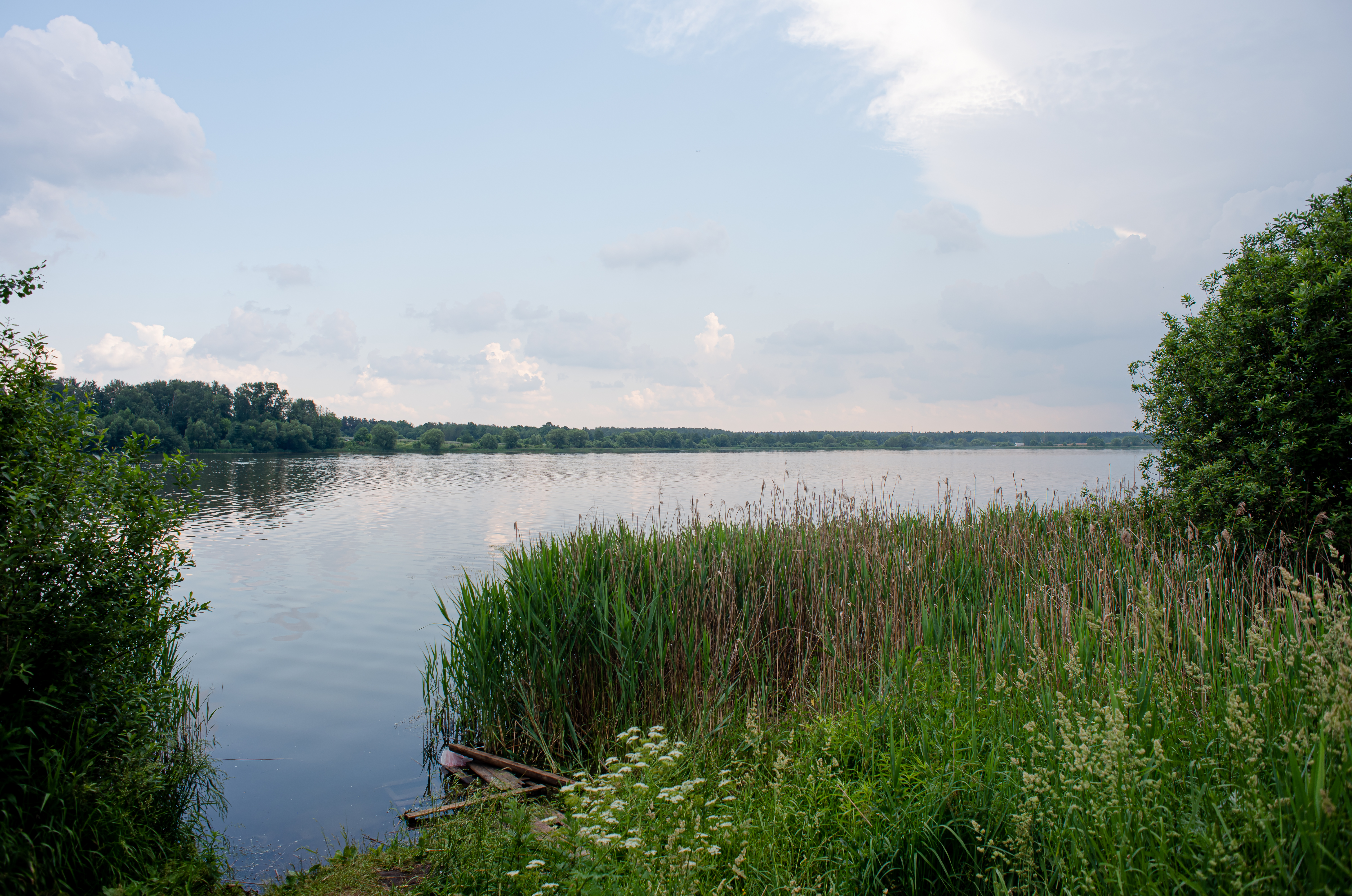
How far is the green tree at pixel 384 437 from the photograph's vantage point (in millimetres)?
91875

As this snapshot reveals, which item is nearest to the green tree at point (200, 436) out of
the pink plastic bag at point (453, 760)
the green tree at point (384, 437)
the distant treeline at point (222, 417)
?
the distant treeline at point (222, 417)

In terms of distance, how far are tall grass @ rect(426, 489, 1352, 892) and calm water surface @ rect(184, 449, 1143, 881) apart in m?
1.46

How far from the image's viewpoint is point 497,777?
21.7 ft

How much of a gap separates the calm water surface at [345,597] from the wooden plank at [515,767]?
0.73m

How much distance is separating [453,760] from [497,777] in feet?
4.18

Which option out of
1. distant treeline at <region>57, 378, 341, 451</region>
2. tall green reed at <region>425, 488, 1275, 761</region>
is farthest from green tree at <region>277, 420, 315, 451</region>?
tall green reed at <region>425, 488, 1275, 761</region>

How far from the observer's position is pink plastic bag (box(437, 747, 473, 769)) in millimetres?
7438

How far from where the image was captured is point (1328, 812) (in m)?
1.99

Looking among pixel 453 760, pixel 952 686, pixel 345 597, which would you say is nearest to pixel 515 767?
pixel 453 760

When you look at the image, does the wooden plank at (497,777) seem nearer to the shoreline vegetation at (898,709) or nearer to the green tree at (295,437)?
the shoreline vegetation at (898,709)

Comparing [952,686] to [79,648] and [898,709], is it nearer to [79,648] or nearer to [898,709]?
[898,709]

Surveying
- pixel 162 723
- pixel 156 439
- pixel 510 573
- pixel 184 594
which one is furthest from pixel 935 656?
pixel 184 594

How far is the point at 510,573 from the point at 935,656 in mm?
4726

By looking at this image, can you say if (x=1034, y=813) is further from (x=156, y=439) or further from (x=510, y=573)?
(x=156, y=439)
